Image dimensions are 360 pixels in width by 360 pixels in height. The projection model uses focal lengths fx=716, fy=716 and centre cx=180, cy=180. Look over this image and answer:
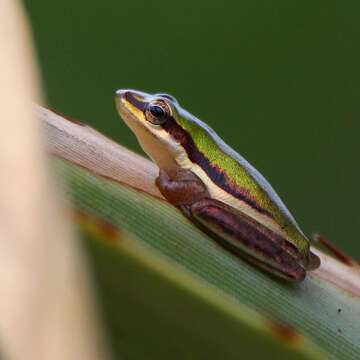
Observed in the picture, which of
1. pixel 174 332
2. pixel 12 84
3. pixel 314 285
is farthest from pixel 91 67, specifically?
pixel 12 84

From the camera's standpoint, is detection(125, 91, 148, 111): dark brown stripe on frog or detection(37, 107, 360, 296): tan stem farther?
detection(125, 91, 148, 111): dark brown stripe on frog

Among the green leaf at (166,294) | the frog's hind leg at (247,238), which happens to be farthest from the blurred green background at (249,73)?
the green leaf at (166,294)

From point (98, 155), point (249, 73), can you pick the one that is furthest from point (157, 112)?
point (98, 155)

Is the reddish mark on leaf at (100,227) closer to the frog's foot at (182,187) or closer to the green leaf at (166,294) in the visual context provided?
the green leaf at (166,294)

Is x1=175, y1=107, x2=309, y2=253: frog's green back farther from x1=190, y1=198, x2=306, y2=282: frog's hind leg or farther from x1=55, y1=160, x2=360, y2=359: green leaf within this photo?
x1=55, y1=160, x2=360, y2=359: green leaf

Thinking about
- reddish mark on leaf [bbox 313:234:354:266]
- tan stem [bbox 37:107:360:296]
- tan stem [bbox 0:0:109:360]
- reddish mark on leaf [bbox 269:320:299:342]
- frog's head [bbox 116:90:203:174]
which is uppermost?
tan stem [bbox 0:0:109:360]

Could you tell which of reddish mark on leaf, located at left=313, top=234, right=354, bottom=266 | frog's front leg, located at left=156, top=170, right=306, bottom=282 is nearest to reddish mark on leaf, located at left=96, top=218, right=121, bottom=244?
frog's front leg, located at left=156, top=170, right=306, bottom=282

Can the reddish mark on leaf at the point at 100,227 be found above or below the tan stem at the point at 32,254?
below
